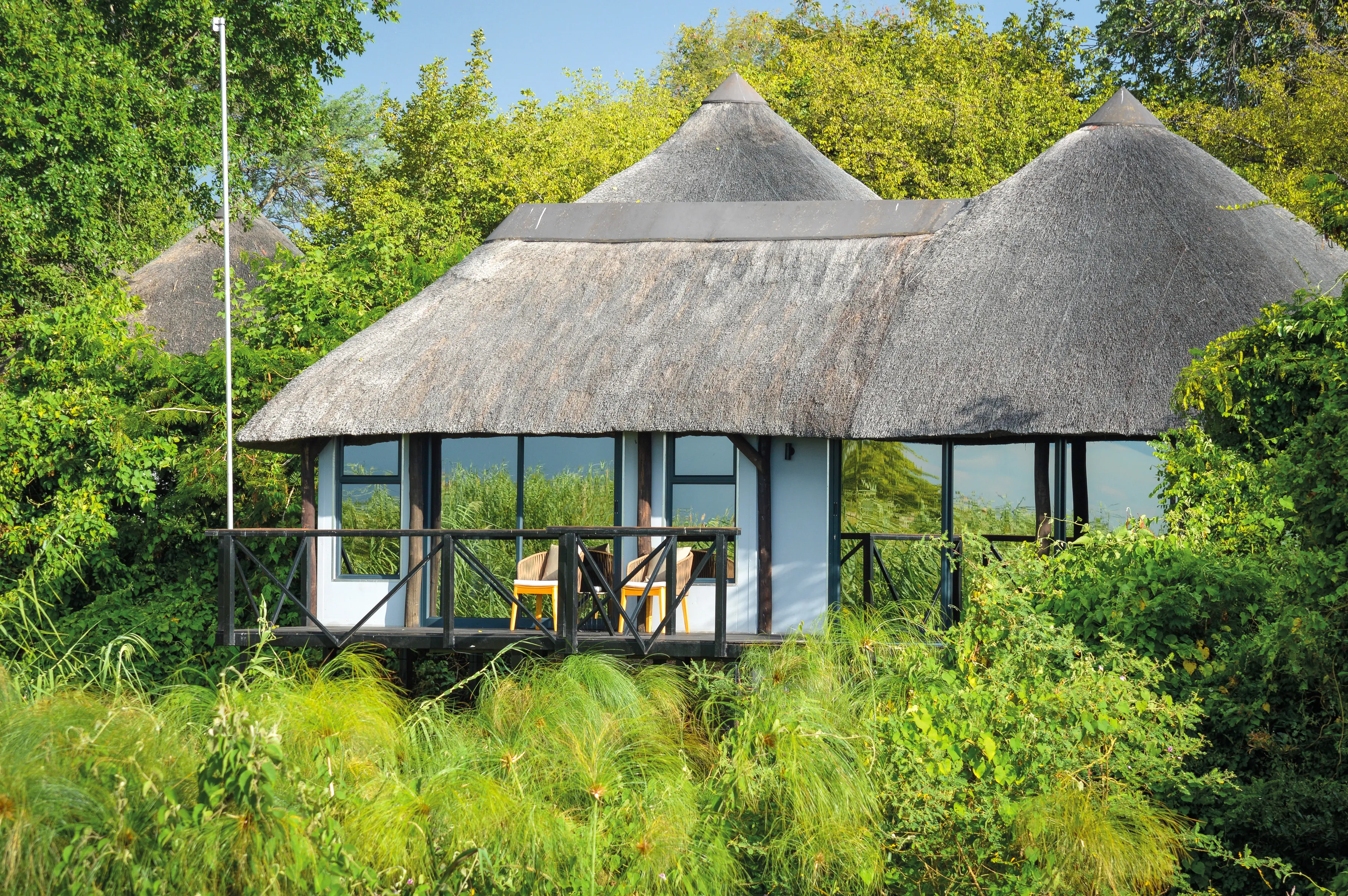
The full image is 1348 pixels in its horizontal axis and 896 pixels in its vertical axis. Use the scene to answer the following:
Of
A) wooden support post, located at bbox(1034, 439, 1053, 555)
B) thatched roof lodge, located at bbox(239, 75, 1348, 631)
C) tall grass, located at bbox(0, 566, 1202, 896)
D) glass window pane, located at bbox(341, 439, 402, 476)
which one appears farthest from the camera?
glass window pane, located at bbox(341, 439, 402, 476)

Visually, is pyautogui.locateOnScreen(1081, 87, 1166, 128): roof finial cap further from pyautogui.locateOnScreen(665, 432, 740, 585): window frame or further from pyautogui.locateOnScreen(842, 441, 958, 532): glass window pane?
pyautogui.locateOnScreen(665, 432, 740, 585): window frame

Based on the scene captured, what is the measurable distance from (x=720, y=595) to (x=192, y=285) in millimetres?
11746

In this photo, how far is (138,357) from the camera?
Result: 13469 mm

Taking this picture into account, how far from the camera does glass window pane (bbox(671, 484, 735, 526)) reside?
372 inches

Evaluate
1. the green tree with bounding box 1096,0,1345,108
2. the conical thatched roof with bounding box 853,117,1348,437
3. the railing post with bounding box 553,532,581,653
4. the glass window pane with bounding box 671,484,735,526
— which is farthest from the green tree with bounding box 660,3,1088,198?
the railing post with bounding box 553,532,581,653

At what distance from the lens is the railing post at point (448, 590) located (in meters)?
8.34

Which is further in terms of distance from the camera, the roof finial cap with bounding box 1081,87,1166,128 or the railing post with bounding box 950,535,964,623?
the roof finial cap with bounding box 1081,87,1166,128

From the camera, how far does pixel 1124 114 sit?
35.1 ft

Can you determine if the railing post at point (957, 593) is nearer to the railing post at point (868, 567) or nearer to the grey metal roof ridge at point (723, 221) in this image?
the railing post at point (868, 567)

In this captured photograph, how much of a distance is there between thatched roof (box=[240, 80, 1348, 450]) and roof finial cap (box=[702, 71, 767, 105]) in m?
3.22

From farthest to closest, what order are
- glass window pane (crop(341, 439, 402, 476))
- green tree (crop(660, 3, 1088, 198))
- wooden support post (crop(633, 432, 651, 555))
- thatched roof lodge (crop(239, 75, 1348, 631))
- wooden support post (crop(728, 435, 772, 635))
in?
green tree (crop(660, 3, 1088, 198)) → glass window pane (crop(341, 439, 402, 476)) → wooden support post (crop(633, 432, 651, 555)) → wooden support post (crop(728, 435, 772, 635)) → thatched roof lodge (crop(239, 75, 1348, 631))

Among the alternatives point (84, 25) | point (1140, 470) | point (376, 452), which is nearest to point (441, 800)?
point (376, 452)

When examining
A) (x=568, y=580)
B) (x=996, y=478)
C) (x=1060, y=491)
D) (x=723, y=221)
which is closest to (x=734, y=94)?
(x=723, y=221)

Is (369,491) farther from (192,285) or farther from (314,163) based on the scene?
(314,163)
